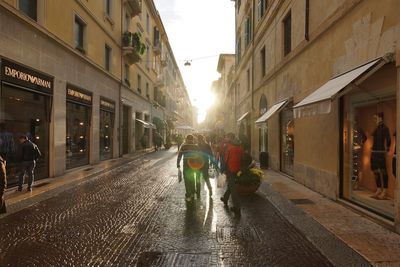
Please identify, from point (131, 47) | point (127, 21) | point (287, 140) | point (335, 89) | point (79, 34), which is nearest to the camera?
point (335, 89)

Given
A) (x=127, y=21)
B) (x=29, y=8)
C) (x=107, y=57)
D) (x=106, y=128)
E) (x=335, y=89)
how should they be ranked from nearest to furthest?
(x=335, y=89) → (x=29, y=8) → (x=106, y=128) → (x=107, y=57) → (x=127, y=21)

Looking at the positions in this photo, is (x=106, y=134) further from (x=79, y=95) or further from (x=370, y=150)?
(x=370, y=150)

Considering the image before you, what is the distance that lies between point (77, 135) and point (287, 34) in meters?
10.0

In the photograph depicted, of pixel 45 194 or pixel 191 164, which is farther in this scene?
pixel 45 194

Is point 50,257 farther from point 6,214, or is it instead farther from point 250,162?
point 250,162

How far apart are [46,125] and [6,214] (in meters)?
6.09

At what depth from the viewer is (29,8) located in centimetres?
1145

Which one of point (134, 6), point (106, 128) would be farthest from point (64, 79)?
point (134, 6)

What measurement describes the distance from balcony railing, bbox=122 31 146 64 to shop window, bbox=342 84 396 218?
1747cm

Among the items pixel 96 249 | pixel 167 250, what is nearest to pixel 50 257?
pixel 96 249

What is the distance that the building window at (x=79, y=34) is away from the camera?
1546cm

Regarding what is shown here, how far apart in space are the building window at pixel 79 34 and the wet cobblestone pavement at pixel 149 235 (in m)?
8.78

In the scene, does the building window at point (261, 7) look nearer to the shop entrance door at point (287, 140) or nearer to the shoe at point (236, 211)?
the shop entrance door at point (287, 140)

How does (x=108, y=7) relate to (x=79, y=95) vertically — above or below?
above
